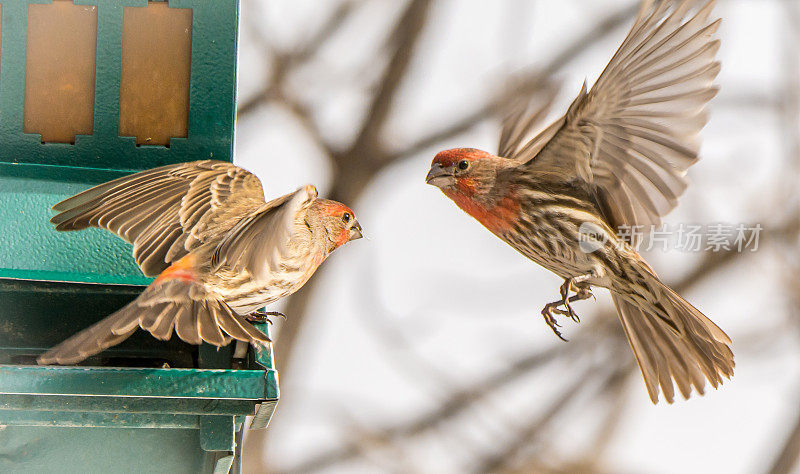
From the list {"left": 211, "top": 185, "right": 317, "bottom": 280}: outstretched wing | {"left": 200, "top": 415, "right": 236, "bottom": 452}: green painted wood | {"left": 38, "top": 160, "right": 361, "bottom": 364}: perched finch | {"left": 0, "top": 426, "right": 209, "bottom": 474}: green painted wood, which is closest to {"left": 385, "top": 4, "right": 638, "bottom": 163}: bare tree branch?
{"left": 38, "top": 160, "right": 361, "bottom": 364}: perched finch

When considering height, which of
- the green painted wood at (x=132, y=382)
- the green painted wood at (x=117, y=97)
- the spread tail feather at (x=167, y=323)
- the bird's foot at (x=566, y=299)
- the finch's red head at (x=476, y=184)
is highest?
the green painted wood at (x=117, y=97)

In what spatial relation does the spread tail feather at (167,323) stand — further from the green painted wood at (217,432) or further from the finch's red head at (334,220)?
the finch's red head at (334,220)

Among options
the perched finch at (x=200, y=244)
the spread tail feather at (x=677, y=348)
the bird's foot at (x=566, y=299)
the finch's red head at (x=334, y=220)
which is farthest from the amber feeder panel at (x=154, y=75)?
the spread tail feather at (x=677, y=348)

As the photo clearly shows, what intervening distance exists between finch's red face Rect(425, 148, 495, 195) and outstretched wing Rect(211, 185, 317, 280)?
66 centimetres

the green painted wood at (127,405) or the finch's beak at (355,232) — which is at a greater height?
the finch's beak at (355,232)

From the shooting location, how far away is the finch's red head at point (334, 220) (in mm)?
2959

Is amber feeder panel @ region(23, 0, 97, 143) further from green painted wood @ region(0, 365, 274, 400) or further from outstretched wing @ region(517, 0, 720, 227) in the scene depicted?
outstretched wing @ region(517, 0, 720, 227)

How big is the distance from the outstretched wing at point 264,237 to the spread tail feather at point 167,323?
0.42 feet

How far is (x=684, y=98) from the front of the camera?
7.61ft

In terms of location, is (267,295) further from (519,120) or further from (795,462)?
(795,462)

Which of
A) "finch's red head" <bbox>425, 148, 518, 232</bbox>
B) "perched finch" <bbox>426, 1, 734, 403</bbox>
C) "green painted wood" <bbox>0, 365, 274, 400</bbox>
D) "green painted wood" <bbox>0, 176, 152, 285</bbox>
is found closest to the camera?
"green painted wood" <bbox>0, 365, 274, 400</bbox>

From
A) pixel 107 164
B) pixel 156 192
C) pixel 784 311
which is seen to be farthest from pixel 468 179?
pixel 784 311

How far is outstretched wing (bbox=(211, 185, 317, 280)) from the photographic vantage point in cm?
186

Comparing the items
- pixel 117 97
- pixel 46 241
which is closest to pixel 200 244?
pixel 46 241
